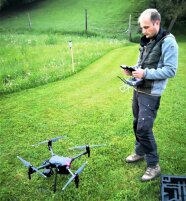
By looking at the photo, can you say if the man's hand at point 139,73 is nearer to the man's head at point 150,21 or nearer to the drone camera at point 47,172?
the man's head at point 150,21

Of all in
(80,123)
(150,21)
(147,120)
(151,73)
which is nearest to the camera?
(150,21)

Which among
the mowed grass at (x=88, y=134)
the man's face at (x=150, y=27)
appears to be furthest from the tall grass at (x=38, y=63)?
the man's face at (x=150, y=27)

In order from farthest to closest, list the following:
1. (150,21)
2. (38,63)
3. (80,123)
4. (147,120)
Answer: (38,63)
(80,123)
(147,120)
(150,21)

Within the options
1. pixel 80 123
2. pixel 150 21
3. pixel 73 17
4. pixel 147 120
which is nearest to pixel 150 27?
pixel 150 21

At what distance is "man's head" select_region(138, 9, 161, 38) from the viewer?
15.5 ft

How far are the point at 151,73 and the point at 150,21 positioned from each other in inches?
32.1

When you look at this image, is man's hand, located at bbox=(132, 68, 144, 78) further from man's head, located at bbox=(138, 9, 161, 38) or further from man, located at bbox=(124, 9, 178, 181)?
man's head, located at bbox=(138, 9, 161, 38)

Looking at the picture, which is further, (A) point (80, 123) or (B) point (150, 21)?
(A) point (80, 123)

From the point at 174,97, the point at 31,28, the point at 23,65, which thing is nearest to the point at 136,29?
the point at 31,28

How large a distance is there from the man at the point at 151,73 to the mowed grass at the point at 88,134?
2.03 feet

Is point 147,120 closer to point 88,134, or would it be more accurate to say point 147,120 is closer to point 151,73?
point 151,73

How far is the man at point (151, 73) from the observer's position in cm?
480

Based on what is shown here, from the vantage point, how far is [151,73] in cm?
493

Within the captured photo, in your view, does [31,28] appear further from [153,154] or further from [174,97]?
[153,154]
